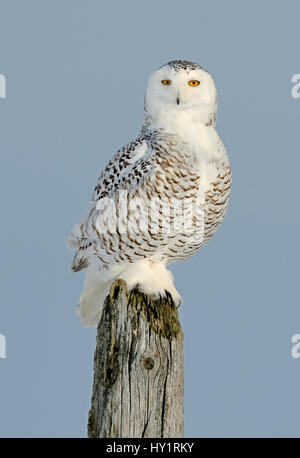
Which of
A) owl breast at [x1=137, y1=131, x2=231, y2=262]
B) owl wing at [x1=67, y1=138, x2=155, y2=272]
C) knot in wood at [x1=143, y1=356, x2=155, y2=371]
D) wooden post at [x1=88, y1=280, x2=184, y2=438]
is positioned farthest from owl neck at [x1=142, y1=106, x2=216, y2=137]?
knot in wood at [x1=143, y1=356, x2=155, y2=371]

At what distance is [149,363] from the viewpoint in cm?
450

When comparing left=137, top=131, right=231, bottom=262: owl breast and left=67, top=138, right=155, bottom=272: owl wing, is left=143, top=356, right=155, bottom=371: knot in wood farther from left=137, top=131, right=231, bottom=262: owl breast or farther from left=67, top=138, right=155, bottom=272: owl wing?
left=67, top=138, right=155, bottom=272: owl wing

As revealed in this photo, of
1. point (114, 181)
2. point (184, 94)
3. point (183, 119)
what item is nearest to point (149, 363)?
point (114, 181)

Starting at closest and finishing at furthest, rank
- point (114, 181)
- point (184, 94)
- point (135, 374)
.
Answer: point (135, 374) → point (184, 94) → point (114, 181)

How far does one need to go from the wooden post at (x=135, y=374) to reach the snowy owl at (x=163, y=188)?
0.59 m

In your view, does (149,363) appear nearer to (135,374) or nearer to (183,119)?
(135,374)

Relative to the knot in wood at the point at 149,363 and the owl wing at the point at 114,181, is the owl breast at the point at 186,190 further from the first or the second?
the knot in wood at the point at 149,363

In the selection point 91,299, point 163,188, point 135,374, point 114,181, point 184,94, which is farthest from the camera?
point 91,299

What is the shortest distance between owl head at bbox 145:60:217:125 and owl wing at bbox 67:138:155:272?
293 mm

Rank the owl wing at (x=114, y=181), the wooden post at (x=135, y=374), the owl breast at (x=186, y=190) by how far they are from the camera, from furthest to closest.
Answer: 1. the owl wing at (x=114, y=181)
2. the owl breast at (x=186, y=190)
3. the wooden post at (x=135, y=374)

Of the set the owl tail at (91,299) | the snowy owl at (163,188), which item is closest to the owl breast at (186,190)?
the snowy owl at (163,188)

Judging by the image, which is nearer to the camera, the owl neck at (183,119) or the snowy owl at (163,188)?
the snowy owl at (163,188)

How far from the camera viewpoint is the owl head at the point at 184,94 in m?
5.71

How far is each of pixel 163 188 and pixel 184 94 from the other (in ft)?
2.42
